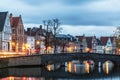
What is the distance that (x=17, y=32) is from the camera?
367 feet

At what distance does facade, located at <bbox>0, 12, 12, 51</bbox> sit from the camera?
101 m

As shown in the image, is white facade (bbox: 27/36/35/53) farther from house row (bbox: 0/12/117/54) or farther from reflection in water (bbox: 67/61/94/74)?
reflection in water (bbox: 67/61/94/74)

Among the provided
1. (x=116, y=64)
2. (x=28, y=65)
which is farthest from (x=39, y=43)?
(x=28, y=65)

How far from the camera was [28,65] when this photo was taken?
85.8 metres

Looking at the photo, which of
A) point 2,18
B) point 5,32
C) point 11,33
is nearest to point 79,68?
point 5,32

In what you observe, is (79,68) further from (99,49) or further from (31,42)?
(99,49)

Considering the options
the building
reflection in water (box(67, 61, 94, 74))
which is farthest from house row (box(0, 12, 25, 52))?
the building

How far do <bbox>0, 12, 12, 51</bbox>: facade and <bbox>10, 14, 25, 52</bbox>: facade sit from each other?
14.3 ft

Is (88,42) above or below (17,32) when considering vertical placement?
below

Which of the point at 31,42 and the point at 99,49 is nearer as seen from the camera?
the point at 31,42

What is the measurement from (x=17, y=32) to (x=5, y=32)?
8984 mm

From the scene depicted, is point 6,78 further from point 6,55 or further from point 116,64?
point 116,64

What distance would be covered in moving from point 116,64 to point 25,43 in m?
27.4

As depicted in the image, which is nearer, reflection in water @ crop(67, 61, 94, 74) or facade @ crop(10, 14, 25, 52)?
reflection in water @ crop(67, 61, 94, 74)
